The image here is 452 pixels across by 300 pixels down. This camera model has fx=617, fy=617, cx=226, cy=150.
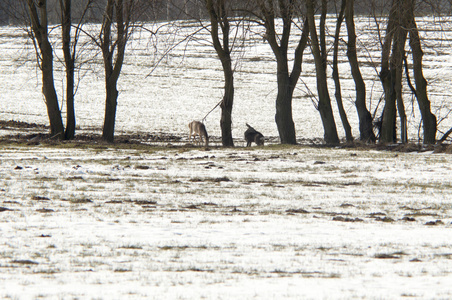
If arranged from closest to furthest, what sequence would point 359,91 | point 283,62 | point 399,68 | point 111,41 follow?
point 399,68 → point 283,62 → point 111,41 → point 359,91

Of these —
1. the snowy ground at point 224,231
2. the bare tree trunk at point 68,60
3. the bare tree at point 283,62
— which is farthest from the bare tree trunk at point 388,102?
the bare tree trunk at point 68,60

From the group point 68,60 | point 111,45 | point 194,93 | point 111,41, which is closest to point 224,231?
point 111,45

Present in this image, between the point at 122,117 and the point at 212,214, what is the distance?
30.9 metres

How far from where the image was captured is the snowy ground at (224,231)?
491cm

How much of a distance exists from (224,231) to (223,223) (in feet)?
1.71

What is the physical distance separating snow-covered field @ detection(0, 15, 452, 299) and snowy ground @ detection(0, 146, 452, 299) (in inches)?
0.8

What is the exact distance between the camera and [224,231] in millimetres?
7328

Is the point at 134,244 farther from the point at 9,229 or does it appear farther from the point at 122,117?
the point at 122,117

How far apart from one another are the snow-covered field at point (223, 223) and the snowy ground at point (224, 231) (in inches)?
0.8

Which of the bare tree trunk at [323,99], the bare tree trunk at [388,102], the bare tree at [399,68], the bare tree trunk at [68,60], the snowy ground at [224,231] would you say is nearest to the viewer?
the snowy ground at [224,231]

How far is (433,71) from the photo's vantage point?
5319cm

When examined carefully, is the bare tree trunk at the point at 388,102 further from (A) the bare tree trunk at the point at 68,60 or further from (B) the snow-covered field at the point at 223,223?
(A) the bare tree trunk at the point at 68,60

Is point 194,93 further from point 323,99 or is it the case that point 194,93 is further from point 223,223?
point 223,223

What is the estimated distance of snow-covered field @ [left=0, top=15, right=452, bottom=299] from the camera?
4.97 meters
